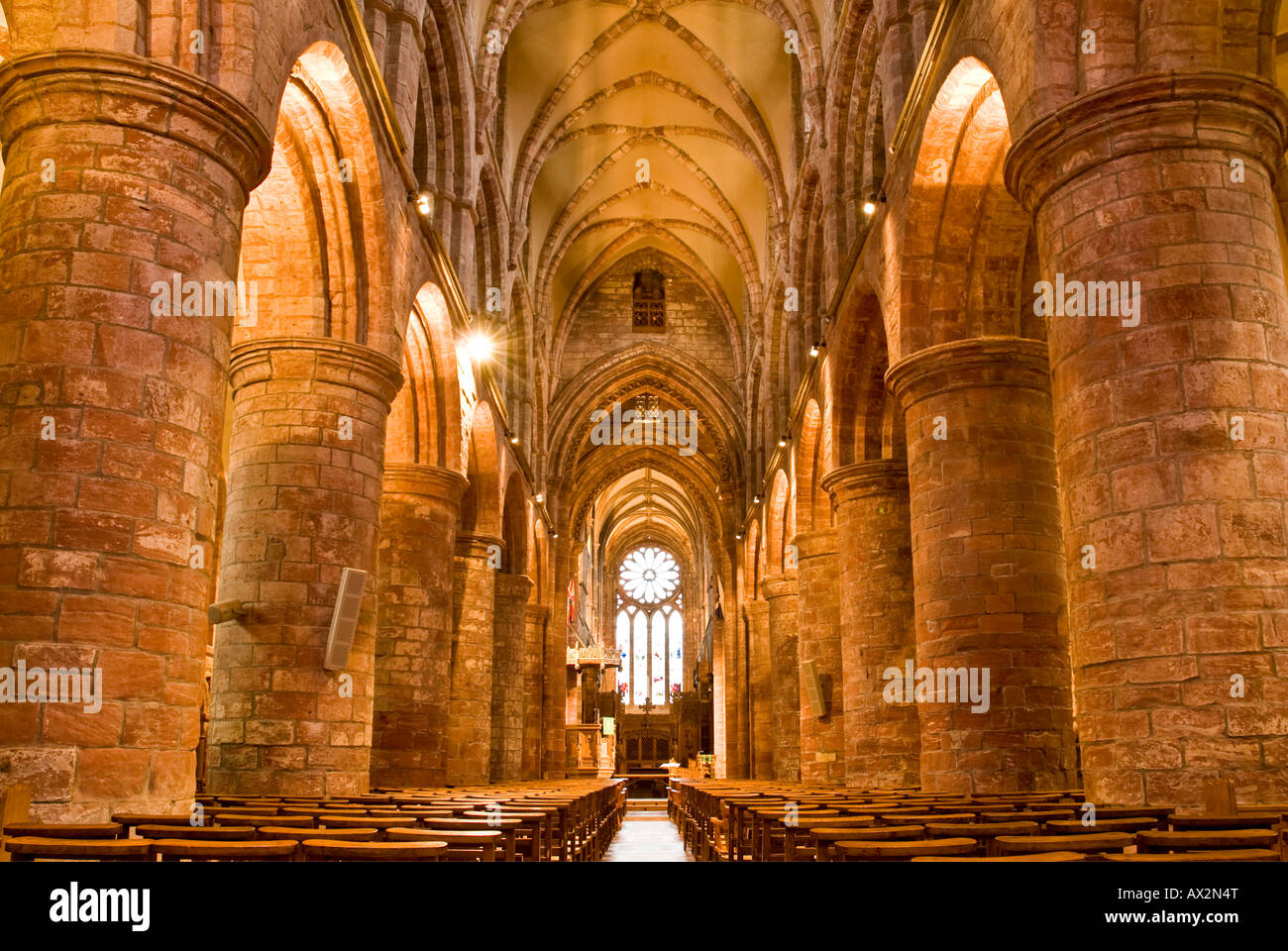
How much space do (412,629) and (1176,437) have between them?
32.3ft

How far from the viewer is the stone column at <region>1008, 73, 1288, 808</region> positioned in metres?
5.93

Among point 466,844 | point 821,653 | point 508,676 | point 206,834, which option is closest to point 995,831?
point 466,844

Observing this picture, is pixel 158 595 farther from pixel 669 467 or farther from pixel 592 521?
pixel 592 521

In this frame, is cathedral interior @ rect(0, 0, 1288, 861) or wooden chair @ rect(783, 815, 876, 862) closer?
wooden chair @ rect(783, 815, 876, 862)

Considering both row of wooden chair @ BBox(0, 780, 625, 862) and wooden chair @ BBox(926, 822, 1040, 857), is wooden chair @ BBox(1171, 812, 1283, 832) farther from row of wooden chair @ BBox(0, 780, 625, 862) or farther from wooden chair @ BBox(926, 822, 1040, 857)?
row of wooden chair @ BBox(0, 780, 625, 862)

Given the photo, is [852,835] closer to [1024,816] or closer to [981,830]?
[981,830]

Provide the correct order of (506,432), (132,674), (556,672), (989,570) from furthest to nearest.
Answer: (556,672), (506,432), (989,570), (132,674)

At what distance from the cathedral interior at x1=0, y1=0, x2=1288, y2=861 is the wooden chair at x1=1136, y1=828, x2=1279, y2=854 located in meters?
0.04

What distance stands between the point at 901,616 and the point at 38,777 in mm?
10344

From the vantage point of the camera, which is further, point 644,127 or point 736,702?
point 736,702

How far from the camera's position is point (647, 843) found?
16188mm

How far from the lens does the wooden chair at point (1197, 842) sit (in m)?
3.32

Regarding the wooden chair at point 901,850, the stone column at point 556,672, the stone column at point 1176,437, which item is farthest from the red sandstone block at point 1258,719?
the stone column at point 556,672

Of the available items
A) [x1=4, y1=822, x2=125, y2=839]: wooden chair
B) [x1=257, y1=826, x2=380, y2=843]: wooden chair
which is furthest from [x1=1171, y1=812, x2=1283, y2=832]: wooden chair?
[x1=4, y1=822, x2=125, y2=839]: wooden chair
